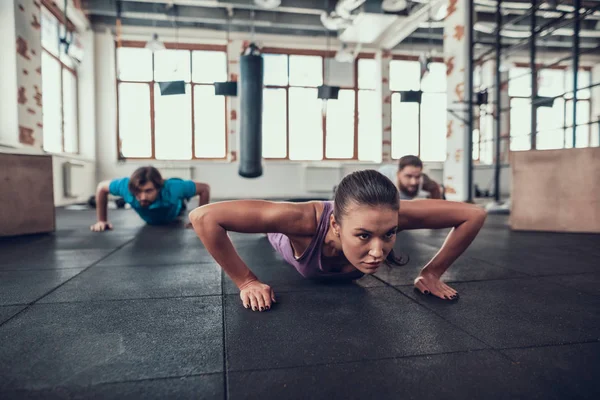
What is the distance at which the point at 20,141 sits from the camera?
4961 mm

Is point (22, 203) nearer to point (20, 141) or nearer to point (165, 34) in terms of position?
point (20, 141)

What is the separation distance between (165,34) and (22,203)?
6125 millimetres

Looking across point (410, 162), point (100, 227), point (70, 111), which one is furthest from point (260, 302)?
point (70, 111)

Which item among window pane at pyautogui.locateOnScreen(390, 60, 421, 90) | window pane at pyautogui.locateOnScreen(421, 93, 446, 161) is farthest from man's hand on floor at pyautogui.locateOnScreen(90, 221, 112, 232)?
window pane at pyautogui.locateOnScreen(421, 93, 446, 161)

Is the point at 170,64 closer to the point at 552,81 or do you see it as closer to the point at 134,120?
the point at 134,120

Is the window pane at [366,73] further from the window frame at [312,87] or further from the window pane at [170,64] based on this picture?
the window pane at [170,64]

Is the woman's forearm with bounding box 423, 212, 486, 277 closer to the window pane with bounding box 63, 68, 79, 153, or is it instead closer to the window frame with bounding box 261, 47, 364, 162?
the window frame with bounding box 261, 47, 364, 162

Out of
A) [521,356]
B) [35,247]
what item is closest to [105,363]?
[521,356]

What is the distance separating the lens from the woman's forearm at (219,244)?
134 cm

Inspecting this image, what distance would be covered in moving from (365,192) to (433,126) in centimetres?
867

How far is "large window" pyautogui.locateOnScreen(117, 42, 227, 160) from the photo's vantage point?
8000 mm

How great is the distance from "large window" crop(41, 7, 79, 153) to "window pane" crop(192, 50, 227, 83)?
2.26 metres

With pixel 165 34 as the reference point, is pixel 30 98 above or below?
below

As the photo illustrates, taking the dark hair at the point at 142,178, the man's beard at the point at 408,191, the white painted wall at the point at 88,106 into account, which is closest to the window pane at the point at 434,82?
the man's beard at the point at 408,191
